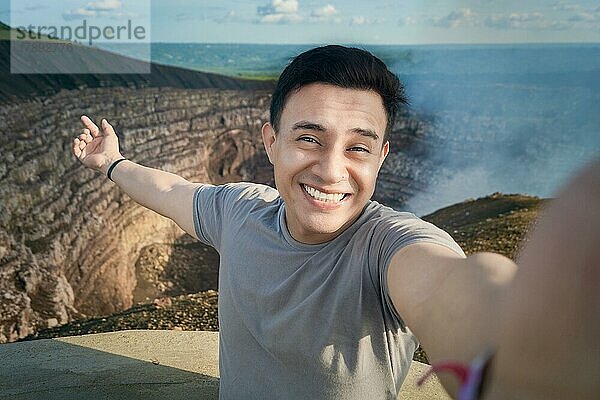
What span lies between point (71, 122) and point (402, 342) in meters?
5.01

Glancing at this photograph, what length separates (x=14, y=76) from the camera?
19.3ft

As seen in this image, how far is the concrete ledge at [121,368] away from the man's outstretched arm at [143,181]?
2.10 ft

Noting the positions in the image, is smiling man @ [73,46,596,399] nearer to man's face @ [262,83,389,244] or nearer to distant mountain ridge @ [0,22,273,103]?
man's face @ [262,83,389,244]

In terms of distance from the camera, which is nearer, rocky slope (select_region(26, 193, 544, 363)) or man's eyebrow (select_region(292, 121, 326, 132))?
man's eyebrow (select_region(292, 121, 326, 132))

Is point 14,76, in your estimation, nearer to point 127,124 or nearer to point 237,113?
point 127,124

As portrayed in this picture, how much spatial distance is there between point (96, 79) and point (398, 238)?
232 inches

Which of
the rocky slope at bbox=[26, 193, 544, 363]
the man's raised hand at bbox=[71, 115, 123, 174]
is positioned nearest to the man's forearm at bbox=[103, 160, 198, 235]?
the man's raised hand at bbox=[71, 115, 123, 174]

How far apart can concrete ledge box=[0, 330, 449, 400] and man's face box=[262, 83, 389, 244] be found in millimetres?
1133

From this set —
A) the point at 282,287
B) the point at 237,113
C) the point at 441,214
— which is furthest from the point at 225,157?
the point at 282,287

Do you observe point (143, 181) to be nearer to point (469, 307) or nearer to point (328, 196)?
point (328, 196)

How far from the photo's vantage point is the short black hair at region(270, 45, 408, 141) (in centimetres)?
131

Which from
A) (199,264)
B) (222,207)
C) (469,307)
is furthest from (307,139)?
(199,264)

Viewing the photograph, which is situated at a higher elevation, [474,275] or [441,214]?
[474,275]

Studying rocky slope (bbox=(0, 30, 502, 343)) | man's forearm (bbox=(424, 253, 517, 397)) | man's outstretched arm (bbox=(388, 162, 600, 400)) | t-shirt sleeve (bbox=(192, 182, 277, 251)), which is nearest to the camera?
man's outstretched arm (bbox=(388, 162, 600, 400))
